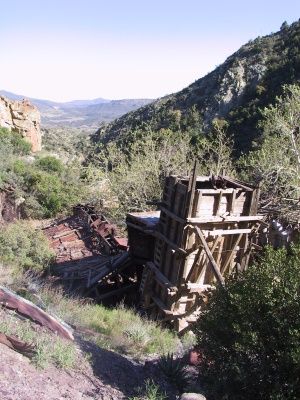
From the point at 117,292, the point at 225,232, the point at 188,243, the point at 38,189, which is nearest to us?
the point at 188,243

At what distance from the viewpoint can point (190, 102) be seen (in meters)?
54.6

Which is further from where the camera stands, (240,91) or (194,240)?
(240,91)

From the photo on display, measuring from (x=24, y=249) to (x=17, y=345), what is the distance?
333 inches

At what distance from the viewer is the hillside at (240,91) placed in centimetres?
4034

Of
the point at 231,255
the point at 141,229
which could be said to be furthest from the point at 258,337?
the point at 141,229

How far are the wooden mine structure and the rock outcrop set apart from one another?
3880 cm

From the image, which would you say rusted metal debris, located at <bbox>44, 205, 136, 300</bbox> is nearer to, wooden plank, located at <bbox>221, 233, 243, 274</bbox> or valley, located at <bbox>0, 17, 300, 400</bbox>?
valley, located at <bbox>0, 17, 300, 400</bbox>

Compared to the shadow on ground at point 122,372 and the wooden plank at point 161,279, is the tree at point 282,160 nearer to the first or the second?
the wooden plank at point 161,279

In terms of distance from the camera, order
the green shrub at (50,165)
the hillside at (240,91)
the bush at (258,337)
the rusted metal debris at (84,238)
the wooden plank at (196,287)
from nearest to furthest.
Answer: the bush at (258,337)
the wooden plank at (196,287)
the rusted metal debris at (84,238)
the green shrub at (50,165)
the hillside at (240,91)

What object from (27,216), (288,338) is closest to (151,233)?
(288,338)

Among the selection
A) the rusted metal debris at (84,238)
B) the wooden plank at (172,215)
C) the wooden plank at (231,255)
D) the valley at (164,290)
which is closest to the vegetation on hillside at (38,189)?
the valley at (164,290)

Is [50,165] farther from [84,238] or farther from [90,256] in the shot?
[90,256]

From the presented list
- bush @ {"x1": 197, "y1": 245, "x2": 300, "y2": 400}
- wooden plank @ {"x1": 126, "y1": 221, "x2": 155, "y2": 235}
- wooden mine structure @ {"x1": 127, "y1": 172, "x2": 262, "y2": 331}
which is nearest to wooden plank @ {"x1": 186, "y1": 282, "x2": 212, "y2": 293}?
wooden mine structure @ {"x1": 127, "y1": 172, "x2": 262, "y2": 331}

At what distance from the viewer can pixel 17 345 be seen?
18.7 ft
